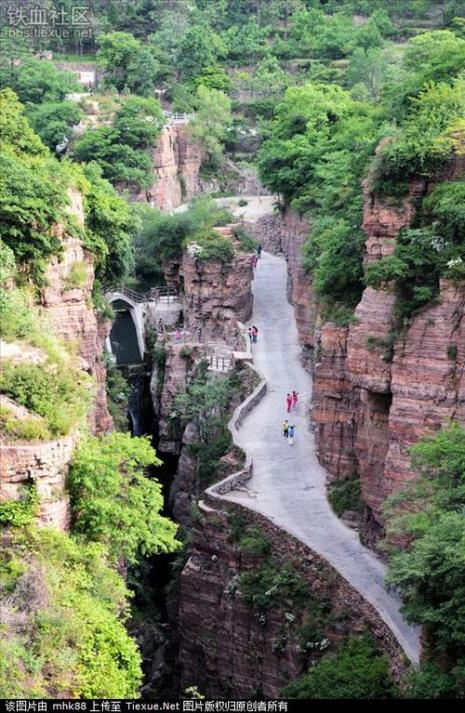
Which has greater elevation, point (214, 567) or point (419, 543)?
point (419, 543)

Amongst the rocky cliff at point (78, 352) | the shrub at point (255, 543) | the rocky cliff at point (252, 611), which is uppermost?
the rocky cliff at point (78, 352)

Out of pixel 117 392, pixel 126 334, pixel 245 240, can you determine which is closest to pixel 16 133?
pixel 117 392

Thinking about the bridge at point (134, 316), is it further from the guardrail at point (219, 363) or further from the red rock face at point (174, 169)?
the red rock face at point (174, 169)

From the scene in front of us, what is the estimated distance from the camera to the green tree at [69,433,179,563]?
24.3 m

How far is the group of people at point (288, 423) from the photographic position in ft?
146

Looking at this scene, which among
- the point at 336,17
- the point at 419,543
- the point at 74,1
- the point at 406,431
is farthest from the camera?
the point at 74,1

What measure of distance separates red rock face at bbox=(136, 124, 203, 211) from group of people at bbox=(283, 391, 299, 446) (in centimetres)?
2621

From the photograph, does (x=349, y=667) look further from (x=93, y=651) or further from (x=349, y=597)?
(x=93, y=651)

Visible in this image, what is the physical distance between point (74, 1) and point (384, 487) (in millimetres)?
70304

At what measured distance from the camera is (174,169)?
75.5 m

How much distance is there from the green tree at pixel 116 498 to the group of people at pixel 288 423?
53.5 feet

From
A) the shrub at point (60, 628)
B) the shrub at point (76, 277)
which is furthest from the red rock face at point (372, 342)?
the shrub at point (60, 628)

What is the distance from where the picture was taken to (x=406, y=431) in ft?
111

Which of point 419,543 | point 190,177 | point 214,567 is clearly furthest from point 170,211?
point 419,543
